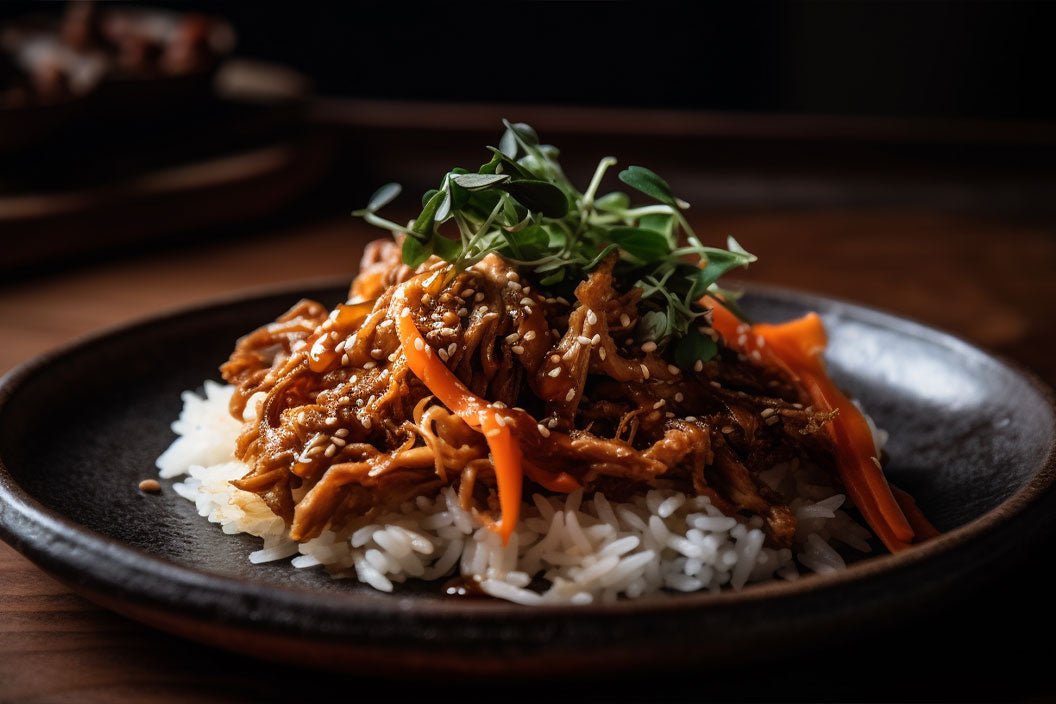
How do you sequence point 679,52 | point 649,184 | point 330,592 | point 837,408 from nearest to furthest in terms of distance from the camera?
point 330,592, point 837,408, point 649,184, point 679,52

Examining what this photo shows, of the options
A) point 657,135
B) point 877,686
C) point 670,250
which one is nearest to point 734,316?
point 670,250

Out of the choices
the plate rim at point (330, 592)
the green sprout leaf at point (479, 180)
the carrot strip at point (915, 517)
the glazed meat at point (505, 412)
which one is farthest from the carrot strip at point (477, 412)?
the carrot strip at point (915, 517)

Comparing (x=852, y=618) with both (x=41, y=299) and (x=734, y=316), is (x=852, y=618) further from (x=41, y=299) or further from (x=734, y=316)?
(x=41, y=299)

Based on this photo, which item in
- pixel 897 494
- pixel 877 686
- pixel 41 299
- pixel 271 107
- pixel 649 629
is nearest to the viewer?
pixel 649 629

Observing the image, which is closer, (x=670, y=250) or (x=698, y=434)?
(x=698, y=434)

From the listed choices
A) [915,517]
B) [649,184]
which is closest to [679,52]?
[649,184]

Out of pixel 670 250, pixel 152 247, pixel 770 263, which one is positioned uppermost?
pixel 670 250

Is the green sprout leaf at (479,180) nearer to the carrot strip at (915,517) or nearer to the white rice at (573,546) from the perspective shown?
the white rice at (573,546)

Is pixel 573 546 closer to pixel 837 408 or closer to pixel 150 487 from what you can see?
pixel 837 408

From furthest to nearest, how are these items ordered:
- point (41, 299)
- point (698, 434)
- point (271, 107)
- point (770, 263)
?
point (271, 107) → point (770, 263) → point (41, 299) → point (698, 434)
